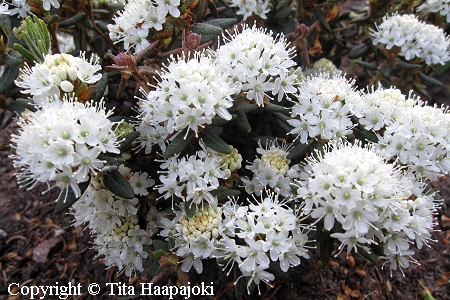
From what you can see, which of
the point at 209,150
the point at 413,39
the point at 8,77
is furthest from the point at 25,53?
the point at 413,39

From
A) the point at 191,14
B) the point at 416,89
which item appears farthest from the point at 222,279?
the point at 416,89

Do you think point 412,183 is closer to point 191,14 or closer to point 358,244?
point 358,244

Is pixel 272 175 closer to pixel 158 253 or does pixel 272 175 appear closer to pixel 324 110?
pixel 324 110

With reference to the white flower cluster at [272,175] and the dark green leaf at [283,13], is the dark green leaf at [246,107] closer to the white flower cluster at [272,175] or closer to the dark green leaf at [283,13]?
the white flower cluster at [272,175]

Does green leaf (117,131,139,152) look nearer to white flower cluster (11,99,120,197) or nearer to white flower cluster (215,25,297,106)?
white flower cluster (11,99,120,197)

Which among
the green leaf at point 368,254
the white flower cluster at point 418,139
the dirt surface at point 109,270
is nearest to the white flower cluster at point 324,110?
the white flower cluster at point 418,139

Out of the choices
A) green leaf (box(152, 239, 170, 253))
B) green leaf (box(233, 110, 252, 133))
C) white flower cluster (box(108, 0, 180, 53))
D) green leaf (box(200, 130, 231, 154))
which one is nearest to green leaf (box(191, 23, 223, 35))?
white flower cluster (box(108, 0, 180, 53))
